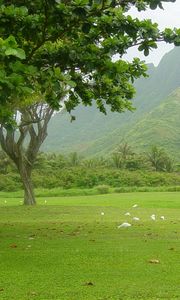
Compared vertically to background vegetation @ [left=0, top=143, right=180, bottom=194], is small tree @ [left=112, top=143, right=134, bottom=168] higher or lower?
higher

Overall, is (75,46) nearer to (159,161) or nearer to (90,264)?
(90,264)

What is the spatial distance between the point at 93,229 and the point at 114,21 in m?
6.42

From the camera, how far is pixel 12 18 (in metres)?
8.30

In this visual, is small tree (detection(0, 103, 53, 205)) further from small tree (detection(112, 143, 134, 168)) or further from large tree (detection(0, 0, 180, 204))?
small tree (detection(112, 143, 134, 168))

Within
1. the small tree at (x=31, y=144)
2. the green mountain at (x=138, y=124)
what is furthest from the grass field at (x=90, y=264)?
the green mountain at (x=138, y=124)

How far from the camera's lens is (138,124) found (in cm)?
11494

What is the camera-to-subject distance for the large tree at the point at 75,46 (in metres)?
8.15

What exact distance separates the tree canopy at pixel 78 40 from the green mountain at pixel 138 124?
269 feet

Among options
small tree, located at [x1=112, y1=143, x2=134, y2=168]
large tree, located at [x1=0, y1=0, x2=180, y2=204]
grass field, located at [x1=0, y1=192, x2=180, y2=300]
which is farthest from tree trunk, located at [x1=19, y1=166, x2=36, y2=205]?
small tree, located at [x1=112, y1=143, x2=134, y2=168]

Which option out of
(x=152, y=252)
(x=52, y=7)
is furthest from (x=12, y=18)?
(x=152, y=252)

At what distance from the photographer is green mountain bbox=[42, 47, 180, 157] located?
10338 cm

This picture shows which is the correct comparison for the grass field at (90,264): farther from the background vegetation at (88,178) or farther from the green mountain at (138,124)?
the green mountain at (138,124)

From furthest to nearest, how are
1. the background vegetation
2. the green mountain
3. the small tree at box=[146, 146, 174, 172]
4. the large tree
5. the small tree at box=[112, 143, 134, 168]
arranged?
the green mountain < the small tree at box=[112, 143, 134, 168] < the small tree at box=[146, 146, 174, 172] < the background vegetation < the large tree

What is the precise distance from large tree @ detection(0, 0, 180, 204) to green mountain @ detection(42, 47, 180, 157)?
8142 centimetres
